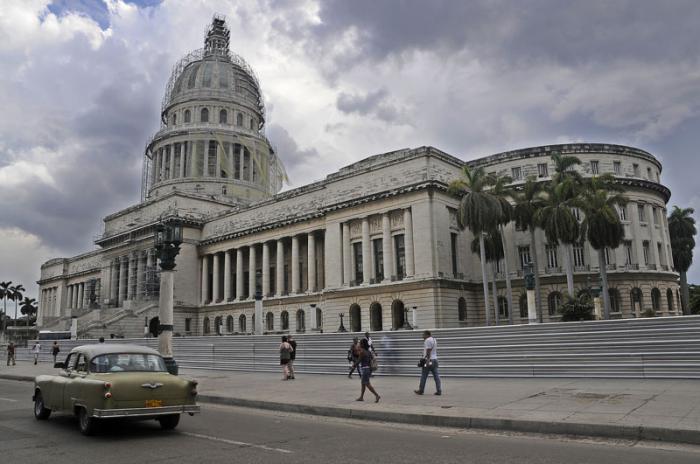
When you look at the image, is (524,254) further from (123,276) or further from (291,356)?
(123,276)

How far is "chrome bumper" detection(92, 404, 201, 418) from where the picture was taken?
1049cm

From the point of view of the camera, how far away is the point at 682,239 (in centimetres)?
6806

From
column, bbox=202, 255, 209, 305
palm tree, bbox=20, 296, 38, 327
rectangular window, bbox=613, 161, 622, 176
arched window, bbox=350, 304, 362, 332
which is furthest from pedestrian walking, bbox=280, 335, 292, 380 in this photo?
palm tree, bbox=20, 296, 38, 327

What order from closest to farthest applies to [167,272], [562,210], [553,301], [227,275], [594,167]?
[167,272] → [562,210] → [553,301] → [594,167] → [227,275]

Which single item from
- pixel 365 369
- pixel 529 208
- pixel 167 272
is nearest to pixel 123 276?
pixel 529 208

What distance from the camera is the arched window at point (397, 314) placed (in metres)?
48.2

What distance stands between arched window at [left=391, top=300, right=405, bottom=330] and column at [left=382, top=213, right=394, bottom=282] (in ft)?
7.47

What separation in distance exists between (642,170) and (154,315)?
176 ft

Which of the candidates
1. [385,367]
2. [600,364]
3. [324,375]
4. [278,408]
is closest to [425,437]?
[278,408]

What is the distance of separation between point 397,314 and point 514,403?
35.1 m

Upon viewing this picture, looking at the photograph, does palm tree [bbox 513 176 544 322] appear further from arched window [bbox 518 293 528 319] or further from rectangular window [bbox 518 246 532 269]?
rectangular window [bbox 518 246 532 269]

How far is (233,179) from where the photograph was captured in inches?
3337

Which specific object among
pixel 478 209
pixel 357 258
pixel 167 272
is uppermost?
pixel 478 209

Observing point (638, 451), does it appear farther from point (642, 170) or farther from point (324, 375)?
point (642, 170)
